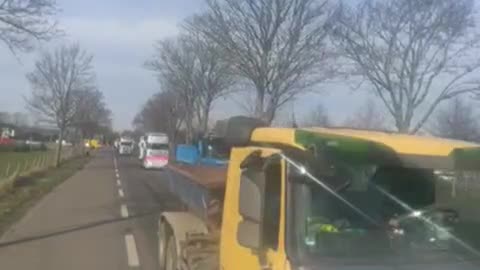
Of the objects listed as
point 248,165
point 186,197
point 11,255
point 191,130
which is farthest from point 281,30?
point 191,130

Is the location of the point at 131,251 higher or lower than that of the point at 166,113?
lower

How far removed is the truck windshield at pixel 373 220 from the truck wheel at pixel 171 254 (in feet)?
12.8

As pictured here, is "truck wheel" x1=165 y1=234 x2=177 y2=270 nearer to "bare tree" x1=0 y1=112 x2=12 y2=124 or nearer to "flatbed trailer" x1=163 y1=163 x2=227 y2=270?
"flatbed trailer" x1=163 y1=163 x2=227 y2=270

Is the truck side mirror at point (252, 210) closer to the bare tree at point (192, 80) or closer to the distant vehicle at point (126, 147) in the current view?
the bare tree at point (192, 80)

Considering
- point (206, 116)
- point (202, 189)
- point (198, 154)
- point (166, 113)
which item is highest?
point (166, 113)

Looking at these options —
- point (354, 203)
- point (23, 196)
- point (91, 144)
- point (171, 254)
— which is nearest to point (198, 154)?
point (171, 254)

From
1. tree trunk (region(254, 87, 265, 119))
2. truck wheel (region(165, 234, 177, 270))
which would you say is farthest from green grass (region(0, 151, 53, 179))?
truck wheel (region(165, 234, 177, 270))

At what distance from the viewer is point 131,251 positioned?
12.9 meters

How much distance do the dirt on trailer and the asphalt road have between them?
5.00ft

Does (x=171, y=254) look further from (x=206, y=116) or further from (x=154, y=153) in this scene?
(x=154, y=153)

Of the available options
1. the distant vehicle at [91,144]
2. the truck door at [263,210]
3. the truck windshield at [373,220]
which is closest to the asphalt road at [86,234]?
the truck door at [263,210]

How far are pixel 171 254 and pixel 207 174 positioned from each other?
1.19m

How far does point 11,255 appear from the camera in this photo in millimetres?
12320

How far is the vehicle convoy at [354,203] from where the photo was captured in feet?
14.4
